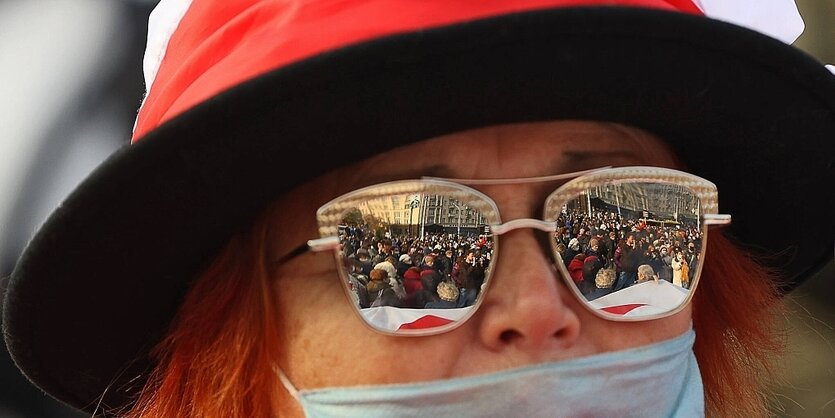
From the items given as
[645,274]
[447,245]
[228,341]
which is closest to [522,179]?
[447,245]

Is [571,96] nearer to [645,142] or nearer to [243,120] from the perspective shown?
[645,142]

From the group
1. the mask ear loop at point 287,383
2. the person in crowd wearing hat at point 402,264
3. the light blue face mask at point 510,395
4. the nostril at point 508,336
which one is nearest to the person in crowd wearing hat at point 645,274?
the light blue face mask at point 510,395

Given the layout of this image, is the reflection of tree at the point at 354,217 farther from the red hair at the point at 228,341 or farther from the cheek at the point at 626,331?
the cheek at the point at 626,331

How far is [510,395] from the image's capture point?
1182 millimetres

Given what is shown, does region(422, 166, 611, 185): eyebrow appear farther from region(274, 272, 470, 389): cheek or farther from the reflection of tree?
region(274, 272, 470, 389): cheek

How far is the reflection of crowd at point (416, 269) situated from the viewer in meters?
1.18

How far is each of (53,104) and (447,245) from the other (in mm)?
1485

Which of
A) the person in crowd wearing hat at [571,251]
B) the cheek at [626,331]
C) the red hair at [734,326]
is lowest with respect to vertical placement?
the red hair at [734,326]

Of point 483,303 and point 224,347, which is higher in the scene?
point 224,347

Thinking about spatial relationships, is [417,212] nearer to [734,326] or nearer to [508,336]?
[508,336]

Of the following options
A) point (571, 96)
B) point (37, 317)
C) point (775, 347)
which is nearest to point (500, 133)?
point (571, 96)

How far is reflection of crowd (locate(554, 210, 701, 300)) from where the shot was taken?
1241 millimetres

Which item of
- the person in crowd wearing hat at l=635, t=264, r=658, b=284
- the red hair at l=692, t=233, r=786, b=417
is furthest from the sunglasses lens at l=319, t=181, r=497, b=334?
the red hair at l=692, t=233, r=786, b=417

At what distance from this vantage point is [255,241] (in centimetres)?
129
